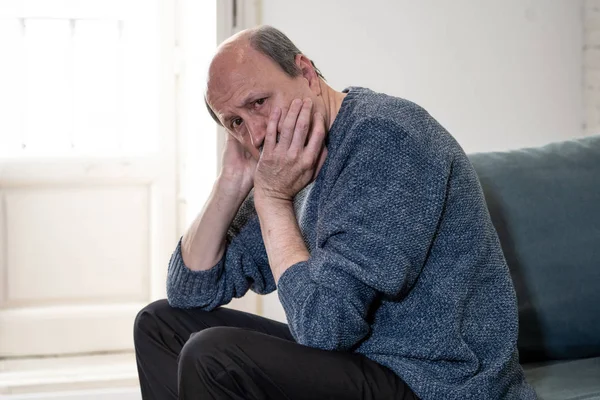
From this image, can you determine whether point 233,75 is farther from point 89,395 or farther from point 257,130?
point 89,395

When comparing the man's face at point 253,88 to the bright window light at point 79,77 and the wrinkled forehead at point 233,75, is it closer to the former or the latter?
the wrinkled forehead at point 233,75

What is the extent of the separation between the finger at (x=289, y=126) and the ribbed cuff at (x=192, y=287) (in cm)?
38

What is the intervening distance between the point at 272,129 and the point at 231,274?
410 millimetres

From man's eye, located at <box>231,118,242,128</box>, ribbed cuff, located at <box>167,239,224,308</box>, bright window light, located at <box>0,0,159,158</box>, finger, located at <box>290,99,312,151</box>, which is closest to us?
finger, located at <box>290,99,312,151</box>

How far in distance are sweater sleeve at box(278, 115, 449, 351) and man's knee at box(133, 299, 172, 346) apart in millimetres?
372

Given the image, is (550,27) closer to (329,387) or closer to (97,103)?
(97,103)

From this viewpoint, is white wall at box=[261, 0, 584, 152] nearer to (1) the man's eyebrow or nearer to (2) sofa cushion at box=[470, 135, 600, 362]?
(2) sofa cushion at box=[470, 135, 600, 362]

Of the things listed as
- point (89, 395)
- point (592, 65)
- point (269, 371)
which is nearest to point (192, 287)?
point (269, 371)

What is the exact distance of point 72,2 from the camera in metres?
3.44

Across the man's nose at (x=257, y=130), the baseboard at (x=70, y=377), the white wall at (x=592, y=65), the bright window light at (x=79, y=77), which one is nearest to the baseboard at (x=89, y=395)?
the baseboard at (x=70, y=377)

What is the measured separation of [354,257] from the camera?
4.25 feet

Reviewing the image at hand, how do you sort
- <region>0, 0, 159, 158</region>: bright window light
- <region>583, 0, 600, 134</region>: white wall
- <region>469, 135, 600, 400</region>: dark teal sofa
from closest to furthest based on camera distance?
<region>469, 135, 600, 400</region>: dark teal sofa
<region>583, 0, 600, 134</region>: white wall
<region>0, 0, 159, 158</region>: bright window light

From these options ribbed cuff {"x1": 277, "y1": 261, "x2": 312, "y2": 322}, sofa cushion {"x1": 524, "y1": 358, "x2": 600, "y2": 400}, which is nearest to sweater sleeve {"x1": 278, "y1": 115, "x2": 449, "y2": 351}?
ribbed cuff {"x1": 277, "y1": 261, "x2": 312, "y2": 322}

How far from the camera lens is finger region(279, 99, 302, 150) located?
142 centimetres
